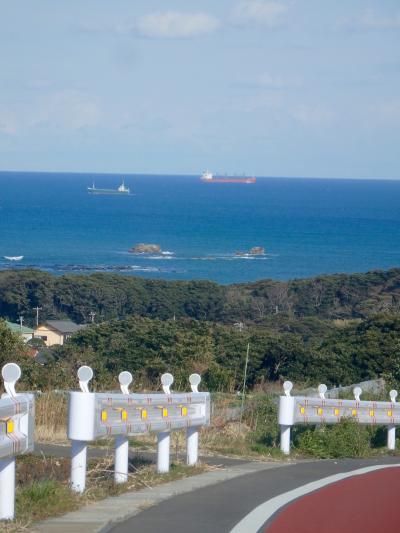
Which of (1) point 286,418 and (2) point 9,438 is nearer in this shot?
(2) point 9,438

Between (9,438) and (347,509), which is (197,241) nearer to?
(347,509)

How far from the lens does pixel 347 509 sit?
26.8ft

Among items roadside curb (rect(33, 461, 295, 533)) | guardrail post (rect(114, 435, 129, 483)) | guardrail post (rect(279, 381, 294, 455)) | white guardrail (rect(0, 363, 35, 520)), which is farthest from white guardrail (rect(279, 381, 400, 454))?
white guardrail (rect(0, 363, 35, 520))

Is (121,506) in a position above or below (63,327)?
below

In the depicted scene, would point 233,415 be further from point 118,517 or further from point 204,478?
point 118,517

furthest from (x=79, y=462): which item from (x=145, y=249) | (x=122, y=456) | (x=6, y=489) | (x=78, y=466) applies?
(x=145, y=249)

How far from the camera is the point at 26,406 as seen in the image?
7.24m

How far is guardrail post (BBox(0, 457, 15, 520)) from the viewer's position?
22.6 ft

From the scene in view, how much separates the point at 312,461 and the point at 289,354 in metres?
18.6

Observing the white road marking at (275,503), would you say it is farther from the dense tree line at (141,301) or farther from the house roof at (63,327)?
the dense tree line at (141,301)

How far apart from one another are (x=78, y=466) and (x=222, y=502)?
1231mm

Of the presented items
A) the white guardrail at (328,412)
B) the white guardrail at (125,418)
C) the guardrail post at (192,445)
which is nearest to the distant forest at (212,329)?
the white guardrail at (328,412)

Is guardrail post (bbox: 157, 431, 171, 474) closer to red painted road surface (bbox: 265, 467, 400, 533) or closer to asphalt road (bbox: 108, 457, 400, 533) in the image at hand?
asphalt road (bbox: 108, 457, 400, 533)

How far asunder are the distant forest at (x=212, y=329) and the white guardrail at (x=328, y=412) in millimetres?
4611
